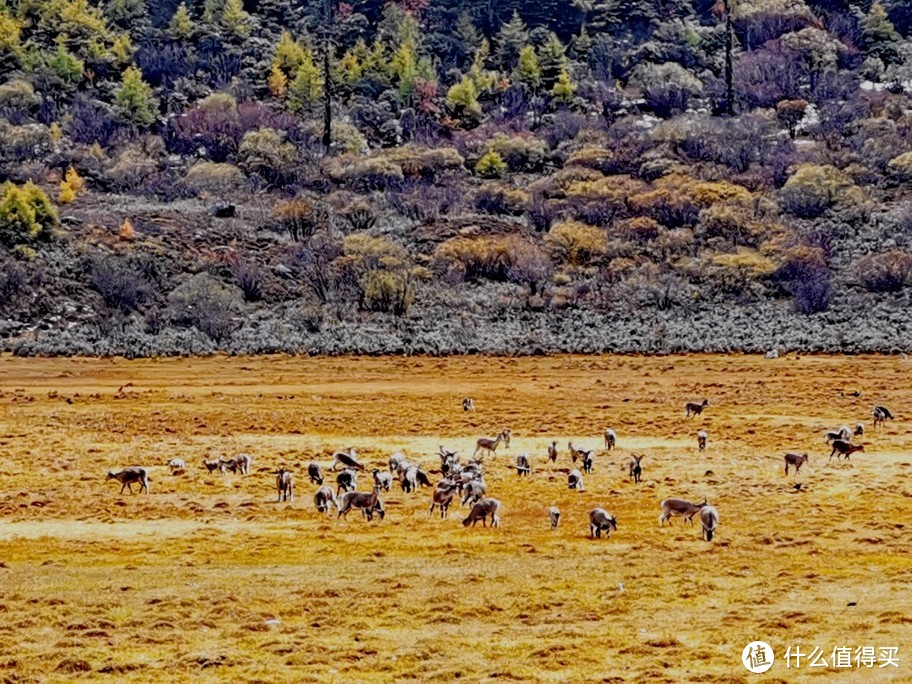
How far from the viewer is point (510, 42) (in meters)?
92.1

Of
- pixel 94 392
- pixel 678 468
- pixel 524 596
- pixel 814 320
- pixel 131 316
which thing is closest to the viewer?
pixel 524 596

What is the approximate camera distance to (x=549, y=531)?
60.7 ft

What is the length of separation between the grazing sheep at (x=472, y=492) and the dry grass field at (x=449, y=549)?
42 centimetres

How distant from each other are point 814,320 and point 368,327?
1867 centimetres

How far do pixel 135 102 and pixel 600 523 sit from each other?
6659 centimetres

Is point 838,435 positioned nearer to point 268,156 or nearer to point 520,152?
point 520,152

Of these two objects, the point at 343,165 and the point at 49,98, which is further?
the point at 49,98

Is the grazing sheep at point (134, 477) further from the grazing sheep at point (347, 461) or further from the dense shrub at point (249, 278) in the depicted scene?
the dense shrub at point (249, 278)

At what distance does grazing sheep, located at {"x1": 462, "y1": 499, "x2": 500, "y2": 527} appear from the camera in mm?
18562

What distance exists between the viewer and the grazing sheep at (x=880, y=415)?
90.1ft

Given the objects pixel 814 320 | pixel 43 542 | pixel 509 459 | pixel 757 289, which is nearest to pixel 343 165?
pixel 757 289

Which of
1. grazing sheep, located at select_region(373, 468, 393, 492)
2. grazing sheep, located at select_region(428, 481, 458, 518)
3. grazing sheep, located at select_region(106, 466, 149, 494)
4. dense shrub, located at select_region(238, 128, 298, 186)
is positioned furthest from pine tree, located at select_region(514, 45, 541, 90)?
grazing sheep, located at select_region(428, 481, 458, 518)

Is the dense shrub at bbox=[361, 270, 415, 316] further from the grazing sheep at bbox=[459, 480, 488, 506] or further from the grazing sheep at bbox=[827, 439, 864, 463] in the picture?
the grazing sheep at bbox=[459, 480, 488, 506]

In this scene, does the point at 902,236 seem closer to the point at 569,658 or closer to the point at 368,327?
the point at 368,327
